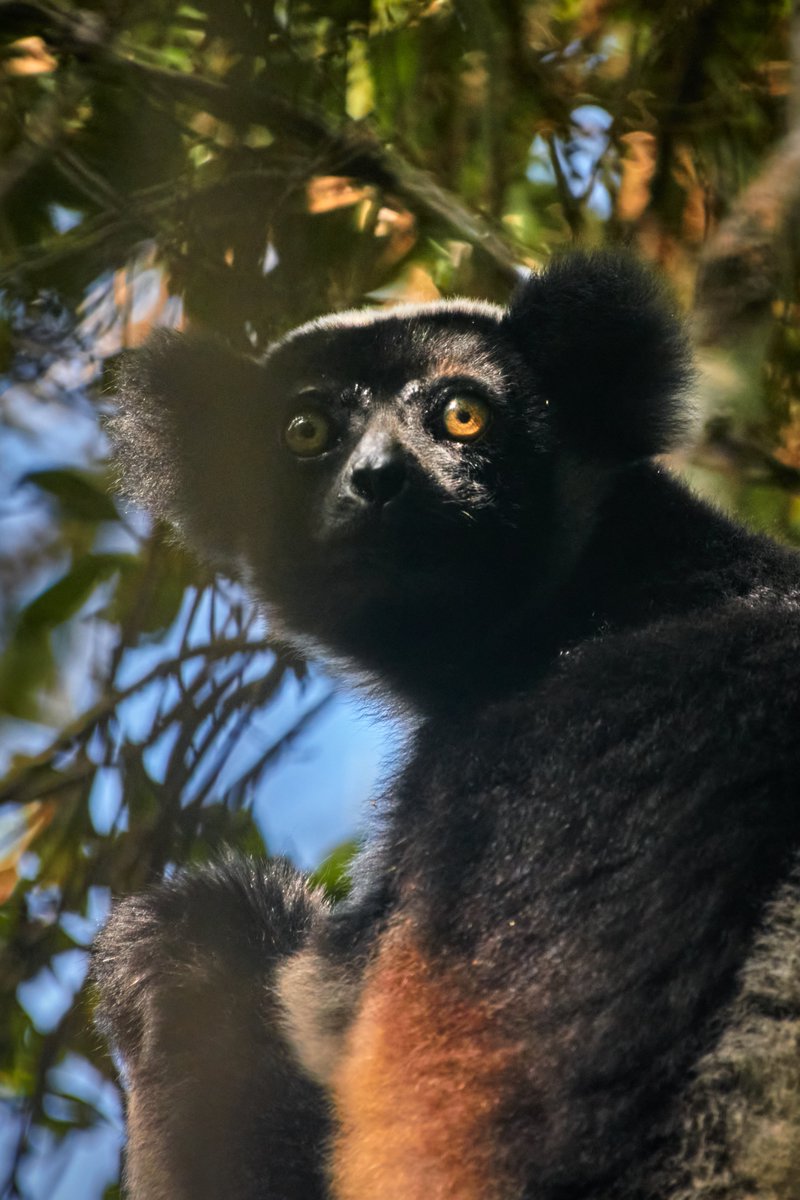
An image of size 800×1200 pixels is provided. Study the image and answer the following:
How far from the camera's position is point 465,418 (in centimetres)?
365

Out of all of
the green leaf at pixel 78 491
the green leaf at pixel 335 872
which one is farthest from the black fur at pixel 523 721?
the green leaf at pixel 78 491

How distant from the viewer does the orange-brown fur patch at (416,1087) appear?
2.60m

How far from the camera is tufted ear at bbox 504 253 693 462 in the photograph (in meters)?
3.77

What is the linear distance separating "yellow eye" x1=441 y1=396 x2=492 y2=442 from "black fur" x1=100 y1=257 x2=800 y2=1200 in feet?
0.09

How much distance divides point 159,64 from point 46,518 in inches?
70.5

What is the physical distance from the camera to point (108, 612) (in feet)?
15.2

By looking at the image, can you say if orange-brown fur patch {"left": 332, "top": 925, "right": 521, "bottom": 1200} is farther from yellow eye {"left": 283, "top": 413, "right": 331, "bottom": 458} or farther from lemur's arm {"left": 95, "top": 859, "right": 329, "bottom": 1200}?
yellow eye {"left": 283, "top": 413, "right": 331, "bottom": 458}

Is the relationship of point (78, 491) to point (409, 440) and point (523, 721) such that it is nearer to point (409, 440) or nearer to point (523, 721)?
point (409, 440)

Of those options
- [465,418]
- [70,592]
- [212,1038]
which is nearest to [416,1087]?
[212,1038]

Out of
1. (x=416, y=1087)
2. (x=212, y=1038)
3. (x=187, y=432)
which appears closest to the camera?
(x=416, y=1087)

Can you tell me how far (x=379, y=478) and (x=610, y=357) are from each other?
866 mm

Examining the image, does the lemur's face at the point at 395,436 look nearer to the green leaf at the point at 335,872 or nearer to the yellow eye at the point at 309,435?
the yellow eye at the point at 309,435

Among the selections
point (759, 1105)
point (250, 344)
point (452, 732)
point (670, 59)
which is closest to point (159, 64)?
point (250, 344)

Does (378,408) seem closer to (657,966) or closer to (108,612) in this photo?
(108,612)
